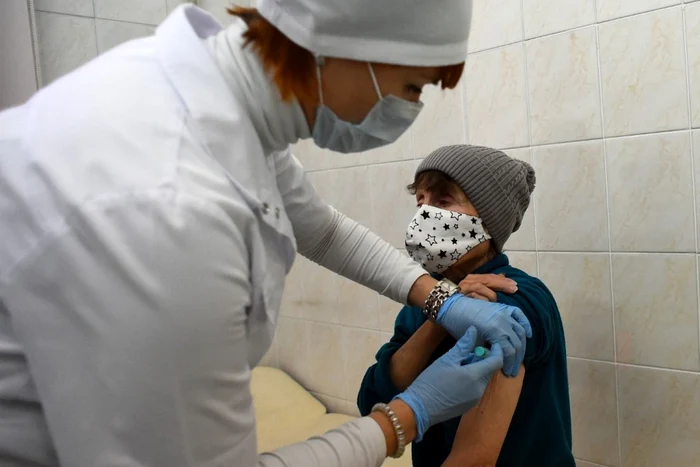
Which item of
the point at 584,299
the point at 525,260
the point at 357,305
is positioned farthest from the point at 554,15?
the point at 357,305

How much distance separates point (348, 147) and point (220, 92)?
25cm

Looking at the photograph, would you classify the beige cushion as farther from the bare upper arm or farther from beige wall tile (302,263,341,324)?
the bare upper arm

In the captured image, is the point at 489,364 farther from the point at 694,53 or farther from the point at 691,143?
the point at 694,53

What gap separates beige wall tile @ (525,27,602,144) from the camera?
1.63 meters

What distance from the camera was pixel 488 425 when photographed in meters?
1.15

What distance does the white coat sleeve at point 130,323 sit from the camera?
59 cm

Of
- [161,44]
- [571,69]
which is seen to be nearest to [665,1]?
[571,69]

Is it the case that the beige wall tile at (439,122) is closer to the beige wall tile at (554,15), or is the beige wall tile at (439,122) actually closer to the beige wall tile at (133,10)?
the beige wall tile at (554,15)

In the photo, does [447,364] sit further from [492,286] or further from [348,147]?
[348,147]

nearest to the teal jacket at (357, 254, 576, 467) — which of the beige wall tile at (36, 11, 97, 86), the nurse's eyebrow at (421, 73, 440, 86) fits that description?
the nurse's eyebrow at (421, 73, 440, 86)

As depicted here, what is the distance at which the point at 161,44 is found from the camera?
0.75 m

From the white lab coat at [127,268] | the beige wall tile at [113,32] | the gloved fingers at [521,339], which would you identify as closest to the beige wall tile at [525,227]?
the gloved fingers at [521,339]

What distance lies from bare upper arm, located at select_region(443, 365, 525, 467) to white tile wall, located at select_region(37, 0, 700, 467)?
0.64m

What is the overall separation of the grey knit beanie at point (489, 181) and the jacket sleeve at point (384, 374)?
313mm
